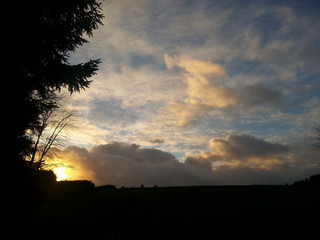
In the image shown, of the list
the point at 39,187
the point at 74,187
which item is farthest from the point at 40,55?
the point at 74,187

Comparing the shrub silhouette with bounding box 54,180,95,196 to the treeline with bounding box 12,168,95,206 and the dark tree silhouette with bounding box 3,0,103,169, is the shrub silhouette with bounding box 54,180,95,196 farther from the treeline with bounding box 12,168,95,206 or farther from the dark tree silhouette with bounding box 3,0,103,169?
the dark tree silhouette with bounding box 3,0,103,169

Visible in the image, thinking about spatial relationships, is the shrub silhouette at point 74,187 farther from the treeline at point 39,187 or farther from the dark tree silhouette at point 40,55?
the dark tree silhouette at point 40,55

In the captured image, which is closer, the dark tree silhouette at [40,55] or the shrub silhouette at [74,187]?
the dark tree silhouette at [40,55]

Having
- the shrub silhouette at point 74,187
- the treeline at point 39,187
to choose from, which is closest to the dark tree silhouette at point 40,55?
the treeline at point 39,187

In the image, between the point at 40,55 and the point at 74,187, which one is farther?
the point at 74,187

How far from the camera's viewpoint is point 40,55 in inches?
392

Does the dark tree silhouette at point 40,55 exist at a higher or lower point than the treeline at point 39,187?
higher

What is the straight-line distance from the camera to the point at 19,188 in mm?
10039

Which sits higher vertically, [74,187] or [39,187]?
[74,187]

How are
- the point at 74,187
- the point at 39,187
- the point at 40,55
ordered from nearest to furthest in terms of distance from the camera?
1. the point at 40,55
2. the point at 39,187
3. the point at 74,187

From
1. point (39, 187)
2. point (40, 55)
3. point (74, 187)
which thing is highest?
point (40, 55)

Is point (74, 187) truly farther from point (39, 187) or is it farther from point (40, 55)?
point (40, 55)

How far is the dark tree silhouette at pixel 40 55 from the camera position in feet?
29.6

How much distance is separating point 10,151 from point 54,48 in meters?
4.61
